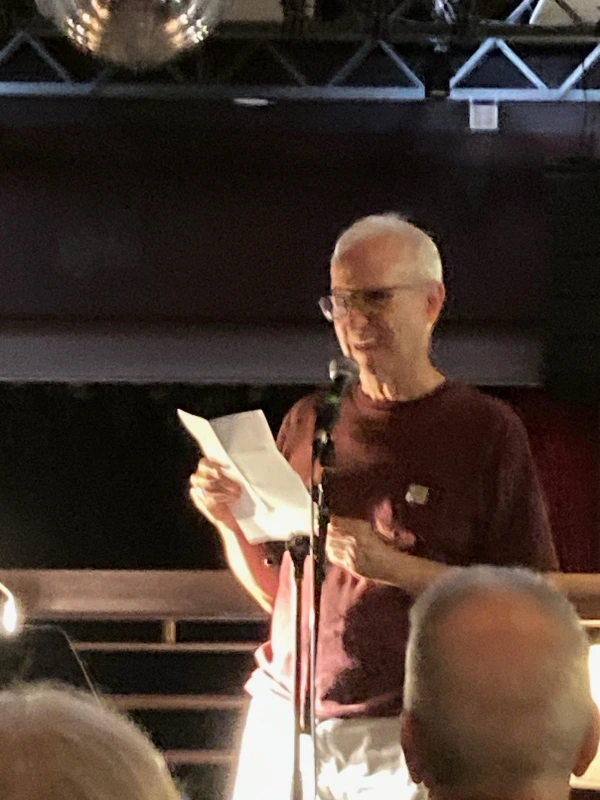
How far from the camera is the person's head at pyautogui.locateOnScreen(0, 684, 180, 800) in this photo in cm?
65

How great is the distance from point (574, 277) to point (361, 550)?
188cm

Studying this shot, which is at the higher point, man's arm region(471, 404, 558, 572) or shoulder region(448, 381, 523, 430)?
shoulder region(448, 381, 523, 430)

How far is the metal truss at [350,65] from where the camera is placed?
3020 millimetres

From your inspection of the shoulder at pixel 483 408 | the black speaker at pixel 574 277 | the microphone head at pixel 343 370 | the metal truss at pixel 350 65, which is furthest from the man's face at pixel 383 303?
the black speaker at pixel 574 277

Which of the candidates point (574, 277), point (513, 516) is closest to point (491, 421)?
point (513, 516)

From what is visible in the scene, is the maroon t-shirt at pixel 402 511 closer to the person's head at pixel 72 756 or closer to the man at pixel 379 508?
the man at pixel 379 508

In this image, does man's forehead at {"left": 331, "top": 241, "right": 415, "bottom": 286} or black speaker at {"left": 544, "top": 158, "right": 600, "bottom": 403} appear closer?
man's forehead at {"left": 331, "top": 241, "right": 415, "bottom": 286}

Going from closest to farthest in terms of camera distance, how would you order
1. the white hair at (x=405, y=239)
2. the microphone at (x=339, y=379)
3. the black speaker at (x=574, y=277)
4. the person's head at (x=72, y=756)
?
the person's head at (x=72, y=756) < the microphone at (x=339, y=379) < the white hair at (x=405, y=239) < the black speaker at (x=574, y=277)

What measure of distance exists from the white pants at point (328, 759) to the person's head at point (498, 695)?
2.49ft

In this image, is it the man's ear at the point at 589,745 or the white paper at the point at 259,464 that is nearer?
the man's ear at the point at 589,745

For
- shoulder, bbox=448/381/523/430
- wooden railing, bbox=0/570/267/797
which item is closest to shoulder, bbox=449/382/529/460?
shoulder, bbox=448/381/523/430

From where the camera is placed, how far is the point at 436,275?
6.59 feet

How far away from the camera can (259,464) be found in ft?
5.50

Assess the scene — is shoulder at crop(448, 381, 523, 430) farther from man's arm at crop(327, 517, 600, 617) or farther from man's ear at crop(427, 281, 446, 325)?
man's arm at crop(327, 517, 600, 617)
